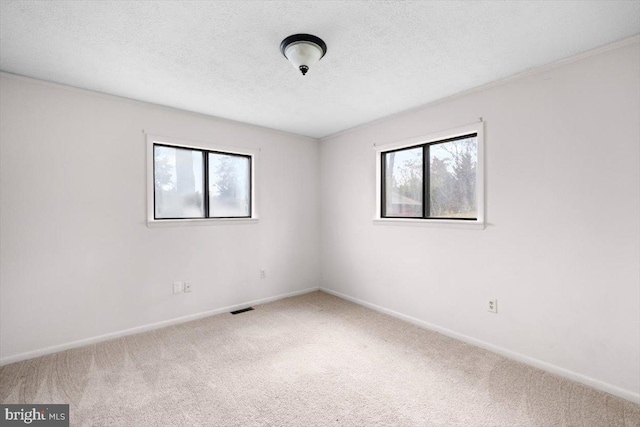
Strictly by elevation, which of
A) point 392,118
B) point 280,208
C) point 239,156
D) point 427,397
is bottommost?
point 427,397

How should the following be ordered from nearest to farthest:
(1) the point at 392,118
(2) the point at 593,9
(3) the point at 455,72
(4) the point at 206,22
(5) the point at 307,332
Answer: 1. (2) the point at 593,9
2. (4) the point at 206,22
3. (3) the point at 455,72
4. (5) the point at 307,332
5. (1) the point at 392,118

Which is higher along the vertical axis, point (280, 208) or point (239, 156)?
point (239, 156)

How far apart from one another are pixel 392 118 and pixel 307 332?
8.78 ft

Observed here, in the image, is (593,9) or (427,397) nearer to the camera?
(593,9)

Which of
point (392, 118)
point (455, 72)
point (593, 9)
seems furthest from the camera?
point (392, 118)

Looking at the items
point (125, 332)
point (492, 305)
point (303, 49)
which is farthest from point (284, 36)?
point (125, 332)

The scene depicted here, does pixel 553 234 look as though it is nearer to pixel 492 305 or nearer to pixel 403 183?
pixel 492 305

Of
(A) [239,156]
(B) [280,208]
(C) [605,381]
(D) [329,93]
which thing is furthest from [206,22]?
(C) [605,381]

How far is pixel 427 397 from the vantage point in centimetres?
207

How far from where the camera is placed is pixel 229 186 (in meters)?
3.95

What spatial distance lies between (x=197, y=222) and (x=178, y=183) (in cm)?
52

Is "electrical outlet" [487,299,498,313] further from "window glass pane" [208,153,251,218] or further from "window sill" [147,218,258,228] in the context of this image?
"window glass pane" [208,153,251,218]

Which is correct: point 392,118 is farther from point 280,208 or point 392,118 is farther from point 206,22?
point 206,22

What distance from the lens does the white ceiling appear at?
1.73 metres
